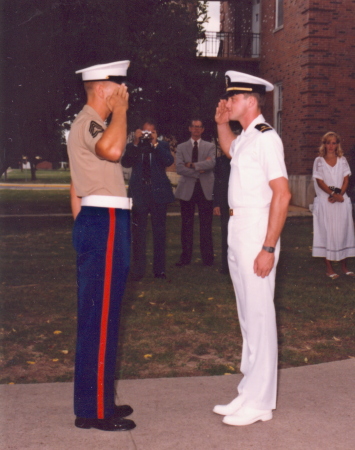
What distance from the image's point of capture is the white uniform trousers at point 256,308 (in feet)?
13.2

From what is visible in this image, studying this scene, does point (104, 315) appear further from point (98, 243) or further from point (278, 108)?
point (278, 108)

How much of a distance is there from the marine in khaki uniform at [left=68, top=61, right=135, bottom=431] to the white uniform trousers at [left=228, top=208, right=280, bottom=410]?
700 millimetres

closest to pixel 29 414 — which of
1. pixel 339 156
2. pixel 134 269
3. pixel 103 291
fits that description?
pixel 103 291

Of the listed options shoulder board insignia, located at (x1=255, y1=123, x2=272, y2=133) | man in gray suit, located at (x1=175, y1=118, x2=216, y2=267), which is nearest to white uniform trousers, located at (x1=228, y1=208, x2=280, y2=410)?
shoulder board insignia, located at (x1=255, y1=123, x2=272, y2=133)

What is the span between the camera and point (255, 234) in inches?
158

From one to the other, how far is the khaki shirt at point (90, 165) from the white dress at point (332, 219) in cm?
610

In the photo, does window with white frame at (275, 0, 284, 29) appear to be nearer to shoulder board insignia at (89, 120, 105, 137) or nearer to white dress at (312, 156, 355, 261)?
white dress at (312, 156, 355, 261)

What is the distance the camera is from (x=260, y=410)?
4047mm

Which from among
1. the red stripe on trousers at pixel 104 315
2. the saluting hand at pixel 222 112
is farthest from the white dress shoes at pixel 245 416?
the saluting hand at pixel 222 112

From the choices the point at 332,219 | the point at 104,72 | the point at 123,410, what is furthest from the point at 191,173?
the point at 104,72

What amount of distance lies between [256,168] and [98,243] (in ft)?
3.43

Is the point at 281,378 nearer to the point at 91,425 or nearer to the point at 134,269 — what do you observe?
the point at 91,425

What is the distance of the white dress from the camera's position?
31.1 feet

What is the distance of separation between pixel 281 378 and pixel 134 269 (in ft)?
14.6
